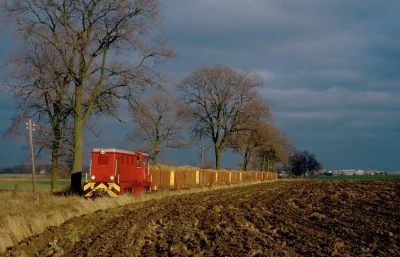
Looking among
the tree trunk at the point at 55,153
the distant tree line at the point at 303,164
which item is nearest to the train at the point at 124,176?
the tree trunk at the point at 55,153

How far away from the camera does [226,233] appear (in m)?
13.3

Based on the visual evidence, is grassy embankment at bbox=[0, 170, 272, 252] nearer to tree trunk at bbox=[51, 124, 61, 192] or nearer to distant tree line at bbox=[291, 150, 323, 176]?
tree trunk at bbox=[51, 124, 61, 192]

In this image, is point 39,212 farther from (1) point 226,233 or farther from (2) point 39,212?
(1) point 226,233

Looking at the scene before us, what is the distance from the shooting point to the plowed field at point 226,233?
36.2ft

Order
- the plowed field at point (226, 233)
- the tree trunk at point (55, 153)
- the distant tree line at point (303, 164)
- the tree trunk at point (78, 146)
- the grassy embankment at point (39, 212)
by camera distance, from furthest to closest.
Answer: the distant tree line at point (303, 164) → the tree trunk at point (55, 153) → the tree trunk at point (78, 146) → the grassy embankment at point (39, 212) → the plowed field at point (226, 233)

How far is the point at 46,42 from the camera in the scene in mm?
28688

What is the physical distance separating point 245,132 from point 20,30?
41271mm

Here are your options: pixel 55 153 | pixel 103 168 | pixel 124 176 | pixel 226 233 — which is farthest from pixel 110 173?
pixel 226 233

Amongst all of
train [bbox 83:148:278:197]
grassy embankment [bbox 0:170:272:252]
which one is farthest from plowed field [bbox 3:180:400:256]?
train [bbox 83:148:278:197]

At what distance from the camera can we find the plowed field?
435 inches

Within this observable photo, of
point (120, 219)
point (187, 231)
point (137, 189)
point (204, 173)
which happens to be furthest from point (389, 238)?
point (204, 173)

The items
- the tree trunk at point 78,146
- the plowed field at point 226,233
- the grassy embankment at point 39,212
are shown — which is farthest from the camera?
the tree trunk at point 78,146

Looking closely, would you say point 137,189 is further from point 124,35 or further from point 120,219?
point 120,219

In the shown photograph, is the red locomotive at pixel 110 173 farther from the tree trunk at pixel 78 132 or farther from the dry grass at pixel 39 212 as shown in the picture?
the tree trunk at pixel 78 132
